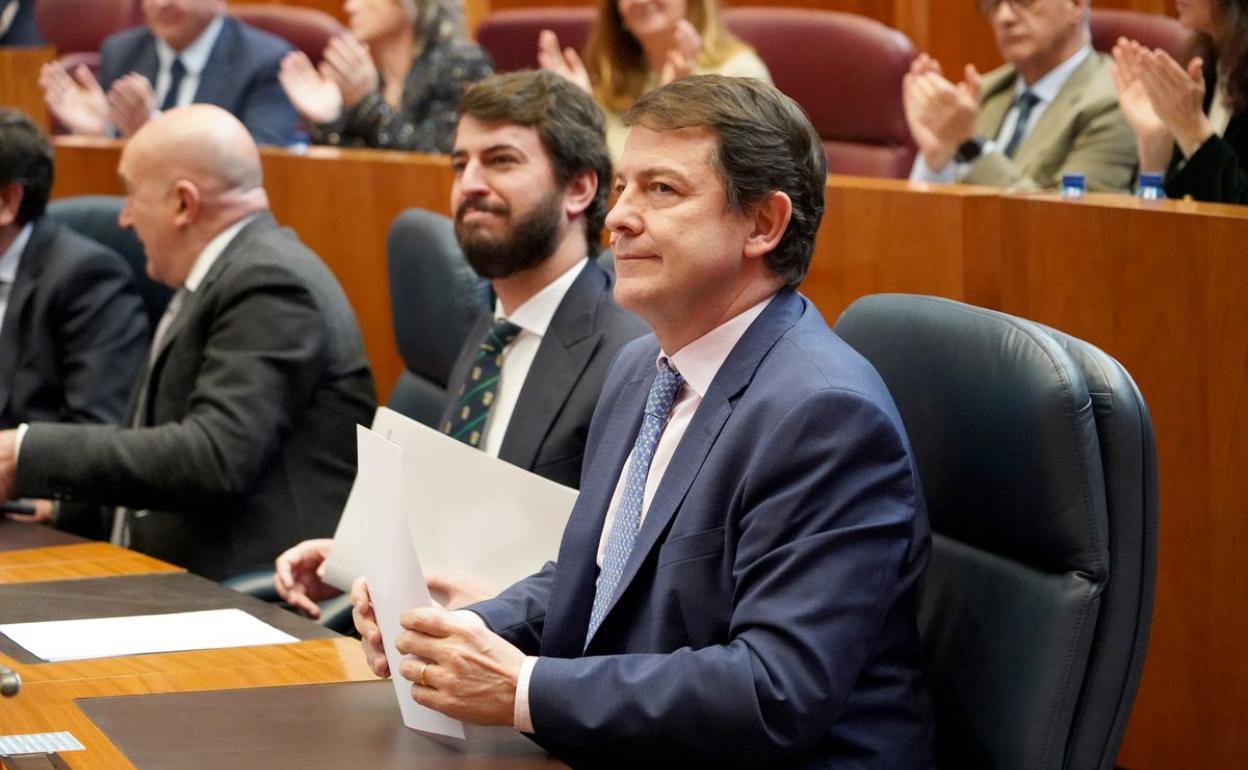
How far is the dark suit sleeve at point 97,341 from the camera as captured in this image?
309cm

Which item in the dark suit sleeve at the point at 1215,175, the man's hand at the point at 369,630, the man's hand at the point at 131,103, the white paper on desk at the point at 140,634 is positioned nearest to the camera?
the man's hand at the point at 369,630

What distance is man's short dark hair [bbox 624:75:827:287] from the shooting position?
1589mm

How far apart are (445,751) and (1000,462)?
568mm

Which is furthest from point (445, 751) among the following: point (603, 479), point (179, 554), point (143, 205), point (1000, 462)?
point (143, 205)

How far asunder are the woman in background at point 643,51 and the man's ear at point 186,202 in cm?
114

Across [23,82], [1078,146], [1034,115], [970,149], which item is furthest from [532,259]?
[23,82]

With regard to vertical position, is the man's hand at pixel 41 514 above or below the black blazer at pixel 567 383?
below

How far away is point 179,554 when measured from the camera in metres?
2.68

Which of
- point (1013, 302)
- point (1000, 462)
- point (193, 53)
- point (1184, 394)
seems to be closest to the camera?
point (1000, 462)

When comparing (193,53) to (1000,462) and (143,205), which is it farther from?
(1000,462)

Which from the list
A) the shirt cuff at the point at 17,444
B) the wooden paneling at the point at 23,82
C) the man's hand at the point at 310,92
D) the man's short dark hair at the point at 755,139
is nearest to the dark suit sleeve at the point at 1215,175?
the man's short dark hair at the point at 755,139

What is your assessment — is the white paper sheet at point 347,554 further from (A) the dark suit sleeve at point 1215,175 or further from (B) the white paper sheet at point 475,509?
(A) the dark suit sleeve at point 1215,175

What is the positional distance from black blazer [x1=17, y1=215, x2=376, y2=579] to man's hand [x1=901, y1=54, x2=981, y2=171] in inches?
48.5

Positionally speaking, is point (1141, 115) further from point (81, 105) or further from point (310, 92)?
point (81, 105)
